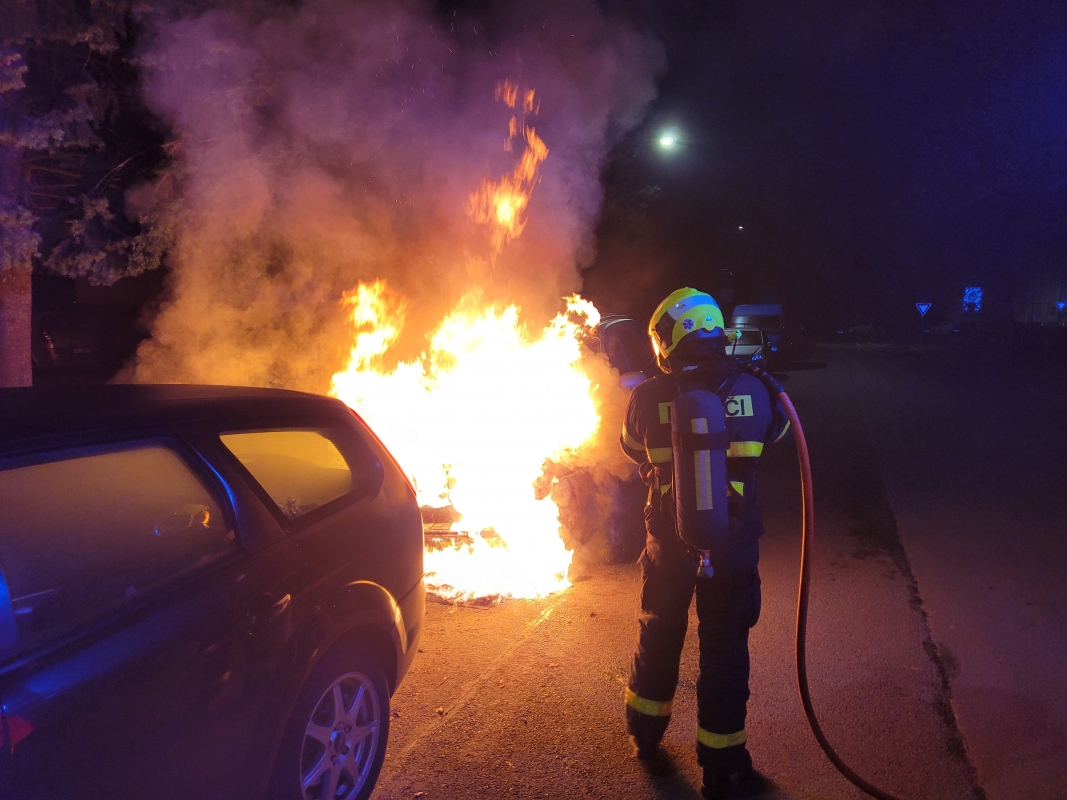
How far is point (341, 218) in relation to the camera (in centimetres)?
785

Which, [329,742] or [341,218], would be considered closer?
[329,742]

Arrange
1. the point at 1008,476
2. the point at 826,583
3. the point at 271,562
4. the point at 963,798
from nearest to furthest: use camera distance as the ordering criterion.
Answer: the point at 271,562, the point at 963,798, the point at 826,583, the point at 1008,476

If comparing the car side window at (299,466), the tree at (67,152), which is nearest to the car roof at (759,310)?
the tree at (67,152)

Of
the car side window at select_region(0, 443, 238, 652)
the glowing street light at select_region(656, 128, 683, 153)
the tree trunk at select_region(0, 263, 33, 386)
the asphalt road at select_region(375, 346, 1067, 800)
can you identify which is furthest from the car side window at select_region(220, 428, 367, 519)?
the glowing street light at select_region(656, 128, 683, 153)

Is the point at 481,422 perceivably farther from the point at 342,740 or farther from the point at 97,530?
the point at 97,530

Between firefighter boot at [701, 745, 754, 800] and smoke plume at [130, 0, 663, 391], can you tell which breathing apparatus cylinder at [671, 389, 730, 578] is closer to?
firefighter boot at [701, 745, 754, 800]

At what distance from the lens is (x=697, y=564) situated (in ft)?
10.4

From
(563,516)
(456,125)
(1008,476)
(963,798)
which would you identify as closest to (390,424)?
(563,516)

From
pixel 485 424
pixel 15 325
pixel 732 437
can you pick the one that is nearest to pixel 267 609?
pixel 732 437

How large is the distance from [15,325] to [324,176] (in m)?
3.19

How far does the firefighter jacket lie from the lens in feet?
10.2

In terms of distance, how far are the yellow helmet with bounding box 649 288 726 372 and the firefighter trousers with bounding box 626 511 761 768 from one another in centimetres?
81

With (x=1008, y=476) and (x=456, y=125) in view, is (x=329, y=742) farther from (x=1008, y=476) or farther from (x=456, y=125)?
(x=1008, y=476)

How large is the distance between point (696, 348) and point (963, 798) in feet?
7.12
